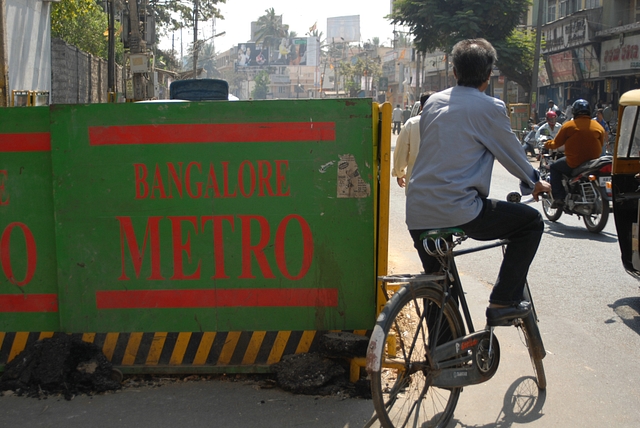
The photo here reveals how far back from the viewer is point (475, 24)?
33781mm

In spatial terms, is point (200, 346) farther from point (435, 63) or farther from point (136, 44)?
point (435, 63)

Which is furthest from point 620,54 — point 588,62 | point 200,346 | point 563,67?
point 200,346

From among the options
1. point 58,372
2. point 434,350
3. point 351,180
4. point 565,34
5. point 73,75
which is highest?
point 565,34

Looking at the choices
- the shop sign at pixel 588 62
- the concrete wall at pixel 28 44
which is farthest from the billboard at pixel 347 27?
the concrete wall at pixel 28 44

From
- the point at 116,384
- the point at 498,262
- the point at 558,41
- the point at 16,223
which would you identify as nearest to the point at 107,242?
the point at 16,223

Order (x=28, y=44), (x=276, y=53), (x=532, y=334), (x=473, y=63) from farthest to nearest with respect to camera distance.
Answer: (x=276, y=53) → (x=28, y=44) → (x=532, y=334) → (x=473, y=63)

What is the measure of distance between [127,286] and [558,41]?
3457cm

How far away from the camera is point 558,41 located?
3503cm

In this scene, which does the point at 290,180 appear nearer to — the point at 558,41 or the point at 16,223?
the point at 16,223

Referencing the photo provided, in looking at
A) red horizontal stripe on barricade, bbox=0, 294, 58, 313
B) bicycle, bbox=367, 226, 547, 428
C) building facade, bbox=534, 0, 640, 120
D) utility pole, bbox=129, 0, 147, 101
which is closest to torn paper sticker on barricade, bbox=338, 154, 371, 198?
bicycle, bbox=367, 226, 547, 428

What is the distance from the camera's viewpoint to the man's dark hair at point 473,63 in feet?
12.0

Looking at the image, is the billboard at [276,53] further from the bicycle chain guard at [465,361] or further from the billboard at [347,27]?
the bicycle chain guard at [465,361]

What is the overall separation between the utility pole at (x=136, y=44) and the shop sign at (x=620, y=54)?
18414mm

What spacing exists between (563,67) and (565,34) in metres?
1.90
